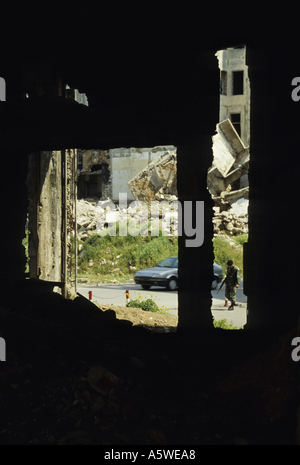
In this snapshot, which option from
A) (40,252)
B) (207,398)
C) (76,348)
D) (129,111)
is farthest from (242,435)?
(40,252)

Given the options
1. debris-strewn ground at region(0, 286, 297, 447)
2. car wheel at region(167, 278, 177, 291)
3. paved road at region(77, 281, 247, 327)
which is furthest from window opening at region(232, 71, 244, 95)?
debris-strewn ground at region(0, 286, 297, 447)

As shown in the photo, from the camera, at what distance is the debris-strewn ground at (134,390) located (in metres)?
4.04

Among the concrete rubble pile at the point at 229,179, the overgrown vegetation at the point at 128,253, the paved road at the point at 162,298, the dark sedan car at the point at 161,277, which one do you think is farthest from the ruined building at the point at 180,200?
the concrete rubble pile at the point at 229,179

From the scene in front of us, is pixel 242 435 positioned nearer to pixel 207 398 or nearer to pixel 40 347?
pixel 207 398

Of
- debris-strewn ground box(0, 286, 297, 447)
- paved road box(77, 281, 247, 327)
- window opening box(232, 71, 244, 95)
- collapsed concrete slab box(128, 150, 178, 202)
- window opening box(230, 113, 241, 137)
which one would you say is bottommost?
paved road box(77, 281, 247, 327)

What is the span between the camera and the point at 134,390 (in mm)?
4496

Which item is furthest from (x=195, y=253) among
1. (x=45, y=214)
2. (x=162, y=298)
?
(x=162, y=298)

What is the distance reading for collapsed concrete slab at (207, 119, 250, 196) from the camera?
1023 inches

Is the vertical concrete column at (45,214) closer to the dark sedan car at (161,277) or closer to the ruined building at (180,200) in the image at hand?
the ruined building at (180,200)

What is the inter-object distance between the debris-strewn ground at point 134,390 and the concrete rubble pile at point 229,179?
18.1 metres

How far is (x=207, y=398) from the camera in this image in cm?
449

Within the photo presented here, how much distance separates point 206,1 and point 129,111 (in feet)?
6.90

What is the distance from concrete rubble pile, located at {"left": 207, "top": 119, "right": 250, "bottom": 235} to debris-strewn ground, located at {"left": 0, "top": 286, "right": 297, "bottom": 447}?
18.1 metres

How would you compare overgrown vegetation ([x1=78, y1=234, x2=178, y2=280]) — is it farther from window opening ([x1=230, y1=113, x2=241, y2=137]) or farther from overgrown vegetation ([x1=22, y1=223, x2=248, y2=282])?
window opening ([x1=230, y1=113, x2=241, y2=137])
